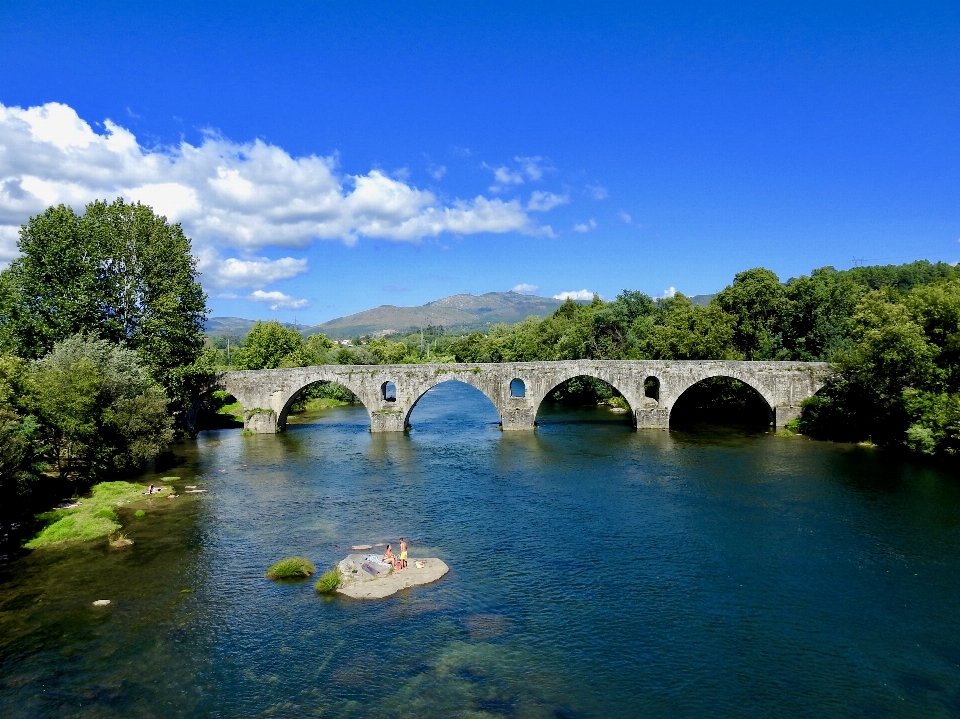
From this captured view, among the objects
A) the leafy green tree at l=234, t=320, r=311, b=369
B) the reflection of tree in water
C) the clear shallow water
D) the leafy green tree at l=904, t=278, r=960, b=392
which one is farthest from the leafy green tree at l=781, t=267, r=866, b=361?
the leafy green tree at l=234, t=320, r=311, b=369

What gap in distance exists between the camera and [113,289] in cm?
4816

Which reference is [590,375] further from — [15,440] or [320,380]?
[15,440]

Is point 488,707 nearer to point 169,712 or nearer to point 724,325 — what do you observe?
point 169,712

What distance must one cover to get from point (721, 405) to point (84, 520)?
A: 54989mm

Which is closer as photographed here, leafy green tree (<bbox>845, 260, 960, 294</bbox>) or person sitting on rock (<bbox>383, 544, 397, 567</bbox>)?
person sitting on rock (<bbox>383, 544, 397, 567</bbox>)

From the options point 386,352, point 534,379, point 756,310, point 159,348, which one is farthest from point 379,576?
point 386,352

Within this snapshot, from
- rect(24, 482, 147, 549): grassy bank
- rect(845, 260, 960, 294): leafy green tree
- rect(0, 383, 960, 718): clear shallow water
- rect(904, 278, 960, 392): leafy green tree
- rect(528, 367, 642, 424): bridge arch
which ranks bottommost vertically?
rect(0, 383, 960, 718): clear shallow water

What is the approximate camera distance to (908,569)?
975 inches

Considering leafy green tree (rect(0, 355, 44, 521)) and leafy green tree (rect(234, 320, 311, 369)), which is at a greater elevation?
leafy green tree (rect(234, 320, 311, 369))

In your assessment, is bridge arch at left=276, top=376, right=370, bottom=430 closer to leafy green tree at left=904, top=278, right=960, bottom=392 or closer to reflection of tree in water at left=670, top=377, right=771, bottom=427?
reflection of tree in water at left=670, top=377, right=771, bottom=427

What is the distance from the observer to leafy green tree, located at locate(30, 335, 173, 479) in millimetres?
33969

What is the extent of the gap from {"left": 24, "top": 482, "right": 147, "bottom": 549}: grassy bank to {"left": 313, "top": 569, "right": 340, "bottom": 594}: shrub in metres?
12.2

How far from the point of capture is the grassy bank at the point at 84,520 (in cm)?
2903

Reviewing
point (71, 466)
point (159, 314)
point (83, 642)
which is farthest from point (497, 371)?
point (83, 642)
